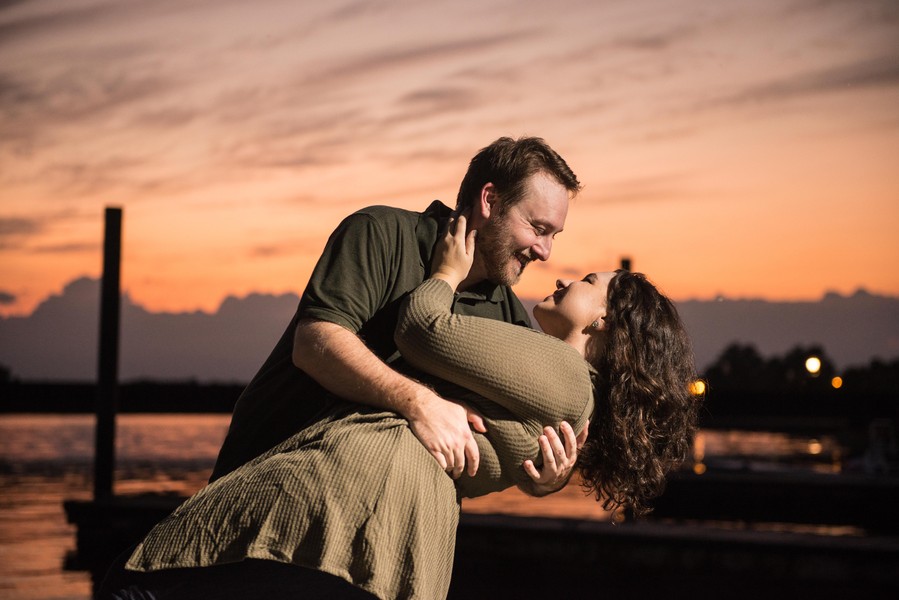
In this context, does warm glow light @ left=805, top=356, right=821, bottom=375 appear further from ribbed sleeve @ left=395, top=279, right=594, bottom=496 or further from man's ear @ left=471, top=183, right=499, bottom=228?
ribbed sleeve @ left=395, top=279, right=594, bottom=496

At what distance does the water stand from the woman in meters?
4.09

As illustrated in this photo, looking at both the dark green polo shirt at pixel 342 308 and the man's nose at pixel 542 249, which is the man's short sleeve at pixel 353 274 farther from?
the man's nose at pixel 542 249

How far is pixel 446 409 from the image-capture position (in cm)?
206

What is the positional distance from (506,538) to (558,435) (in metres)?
5.77

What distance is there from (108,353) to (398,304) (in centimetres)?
827

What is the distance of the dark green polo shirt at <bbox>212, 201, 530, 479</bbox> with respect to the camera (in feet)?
7.30

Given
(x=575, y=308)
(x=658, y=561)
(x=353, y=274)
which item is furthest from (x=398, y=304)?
(x=658, y=561)

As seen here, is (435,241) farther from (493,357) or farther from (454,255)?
(493,357)

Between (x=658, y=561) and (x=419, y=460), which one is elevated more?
(x=419, y=460)

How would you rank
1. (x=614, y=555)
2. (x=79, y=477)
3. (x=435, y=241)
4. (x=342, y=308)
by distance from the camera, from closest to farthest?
(x=342, y=308), (x=435, y=241), (x=614, y=555), (x=79, y=477)

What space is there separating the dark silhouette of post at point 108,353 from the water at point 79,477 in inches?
36.8

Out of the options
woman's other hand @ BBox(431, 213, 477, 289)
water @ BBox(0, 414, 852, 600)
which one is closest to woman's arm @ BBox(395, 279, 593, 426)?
woman's other hand @ BBox(431, 213, 477, 289)

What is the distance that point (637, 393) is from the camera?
2.36 meters

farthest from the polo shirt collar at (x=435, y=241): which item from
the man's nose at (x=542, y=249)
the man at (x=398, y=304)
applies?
the man's nose at (x=542, y=249)
